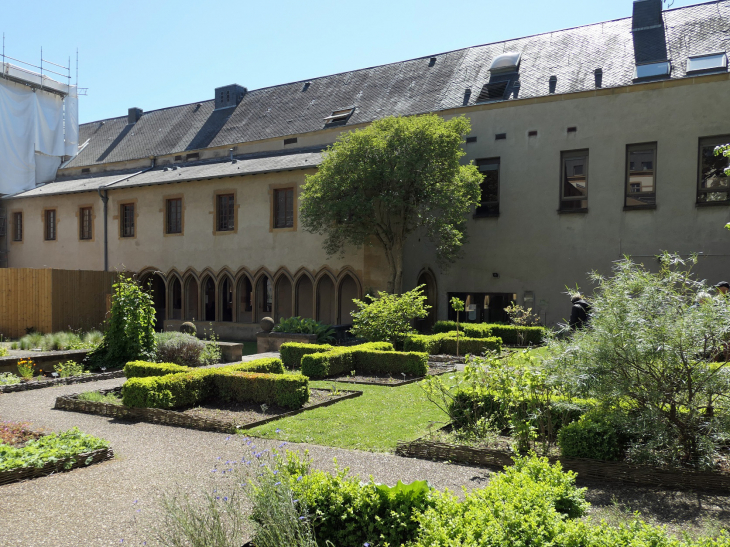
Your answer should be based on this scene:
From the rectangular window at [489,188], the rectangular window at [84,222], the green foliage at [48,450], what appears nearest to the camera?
the green foliage at [48,450]

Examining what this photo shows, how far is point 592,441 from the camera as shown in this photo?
18.9 ft

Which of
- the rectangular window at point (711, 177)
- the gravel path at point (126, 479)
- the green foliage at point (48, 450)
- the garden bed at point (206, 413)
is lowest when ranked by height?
the garden bed at point (206, 413)

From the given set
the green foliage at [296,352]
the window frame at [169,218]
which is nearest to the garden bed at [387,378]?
the green foliage at [296,352]

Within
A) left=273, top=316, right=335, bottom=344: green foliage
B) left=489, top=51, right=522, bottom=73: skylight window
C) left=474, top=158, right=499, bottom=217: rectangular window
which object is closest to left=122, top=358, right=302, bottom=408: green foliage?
left=273, top=316, right=335, bottom=344: green foliage

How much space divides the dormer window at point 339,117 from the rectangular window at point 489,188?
19.0 feet

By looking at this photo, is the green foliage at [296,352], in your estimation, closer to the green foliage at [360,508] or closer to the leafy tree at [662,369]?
the leafy tree at [662,369]

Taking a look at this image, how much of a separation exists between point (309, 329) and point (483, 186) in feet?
25.9

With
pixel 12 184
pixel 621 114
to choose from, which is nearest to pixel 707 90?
pixel 621 114

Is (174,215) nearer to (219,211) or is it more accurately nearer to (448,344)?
(219,211)

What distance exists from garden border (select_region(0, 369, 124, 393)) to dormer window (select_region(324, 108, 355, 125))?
45.7 feet

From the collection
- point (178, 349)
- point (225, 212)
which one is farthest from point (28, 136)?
point (178, 349)

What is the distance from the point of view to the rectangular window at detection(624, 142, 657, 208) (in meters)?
17.6

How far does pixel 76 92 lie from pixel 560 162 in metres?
27.1

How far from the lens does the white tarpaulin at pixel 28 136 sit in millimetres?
29453
